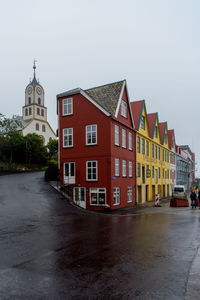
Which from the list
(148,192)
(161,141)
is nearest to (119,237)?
(148,192)

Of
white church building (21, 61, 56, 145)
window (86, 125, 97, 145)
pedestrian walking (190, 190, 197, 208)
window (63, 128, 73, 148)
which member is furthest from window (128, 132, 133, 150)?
white church building (21, 61, 56, 145)

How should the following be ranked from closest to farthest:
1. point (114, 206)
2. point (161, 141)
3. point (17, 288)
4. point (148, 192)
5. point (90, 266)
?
point (17, 288), point (90, 266), point (114, 206), point (148, 192), point (161, 141)

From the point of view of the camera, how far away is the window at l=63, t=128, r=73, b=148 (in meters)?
26.4

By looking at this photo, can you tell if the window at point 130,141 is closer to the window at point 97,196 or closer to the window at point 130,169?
the window at point 130,169

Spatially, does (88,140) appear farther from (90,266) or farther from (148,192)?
(90,266)

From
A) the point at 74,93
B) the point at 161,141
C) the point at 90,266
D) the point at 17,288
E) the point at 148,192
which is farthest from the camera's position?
the point at 161,141

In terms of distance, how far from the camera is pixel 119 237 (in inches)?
421

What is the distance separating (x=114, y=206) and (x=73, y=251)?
54.0 ft

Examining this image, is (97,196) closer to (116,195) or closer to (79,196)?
(79,196)

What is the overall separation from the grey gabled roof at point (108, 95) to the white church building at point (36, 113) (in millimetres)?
55528

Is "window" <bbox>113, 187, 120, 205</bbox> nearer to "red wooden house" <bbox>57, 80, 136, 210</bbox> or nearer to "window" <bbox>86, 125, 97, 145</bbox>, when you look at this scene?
"red wooden house" <bbox>57, 80, 136, 210</bbox>

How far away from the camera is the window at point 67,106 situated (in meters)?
26.7

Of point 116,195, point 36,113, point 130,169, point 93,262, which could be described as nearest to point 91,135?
point 116,195

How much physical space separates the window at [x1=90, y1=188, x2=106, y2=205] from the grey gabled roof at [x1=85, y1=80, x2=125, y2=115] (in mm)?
7421
